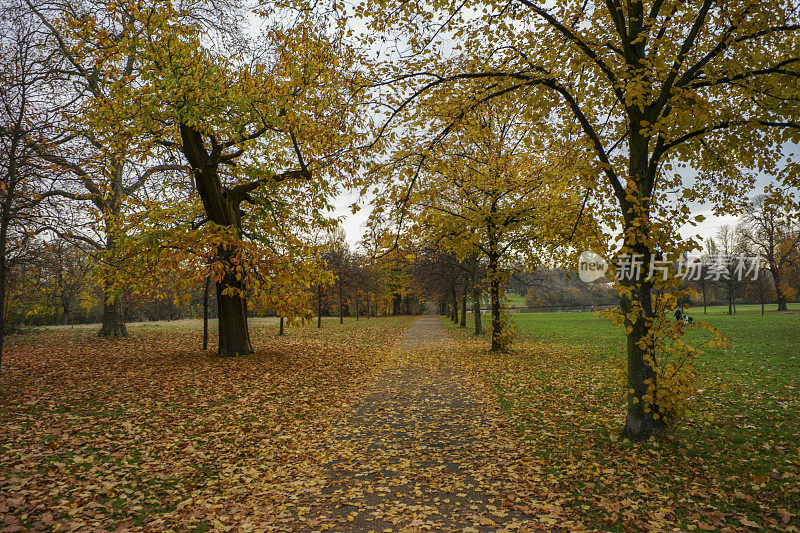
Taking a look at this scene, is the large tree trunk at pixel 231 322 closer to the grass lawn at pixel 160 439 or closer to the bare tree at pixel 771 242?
the grass lawn at pixel 160 439

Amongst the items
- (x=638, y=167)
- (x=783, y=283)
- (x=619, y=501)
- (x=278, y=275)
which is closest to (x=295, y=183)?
(x=278, y=275)

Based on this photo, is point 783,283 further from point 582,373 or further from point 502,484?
point 502,484

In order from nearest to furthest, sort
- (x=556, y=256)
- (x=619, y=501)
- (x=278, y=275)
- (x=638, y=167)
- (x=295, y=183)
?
1. (x=619, y=501)
2. (x=638, y=167)
3. (x=556, y=256)
4. (x=278, y=275)
5. (x=295, y=183)

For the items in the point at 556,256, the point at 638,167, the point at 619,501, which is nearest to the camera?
the point at 619,501

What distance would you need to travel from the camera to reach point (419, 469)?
5238 millimetres

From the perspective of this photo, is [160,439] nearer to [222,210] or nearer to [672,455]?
[672,455]

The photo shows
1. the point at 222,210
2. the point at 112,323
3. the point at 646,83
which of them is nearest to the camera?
the point at 646,83

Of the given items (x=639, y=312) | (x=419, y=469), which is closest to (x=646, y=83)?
(x=639, y=312)

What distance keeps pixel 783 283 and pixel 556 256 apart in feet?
147

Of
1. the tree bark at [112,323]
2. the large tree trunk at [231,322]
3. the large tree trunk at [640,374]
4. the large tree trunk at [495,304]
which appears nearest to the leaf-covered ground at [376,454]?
the large tree trunk at [640,374]

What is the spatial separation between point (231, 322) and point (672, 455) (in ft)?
38.0

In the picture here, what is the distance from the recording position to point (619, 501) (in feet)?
13.8

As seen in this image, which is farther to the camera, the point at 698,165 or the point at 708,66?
the point at 698,165

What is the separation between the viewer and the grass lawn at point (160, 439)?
4.22 m
